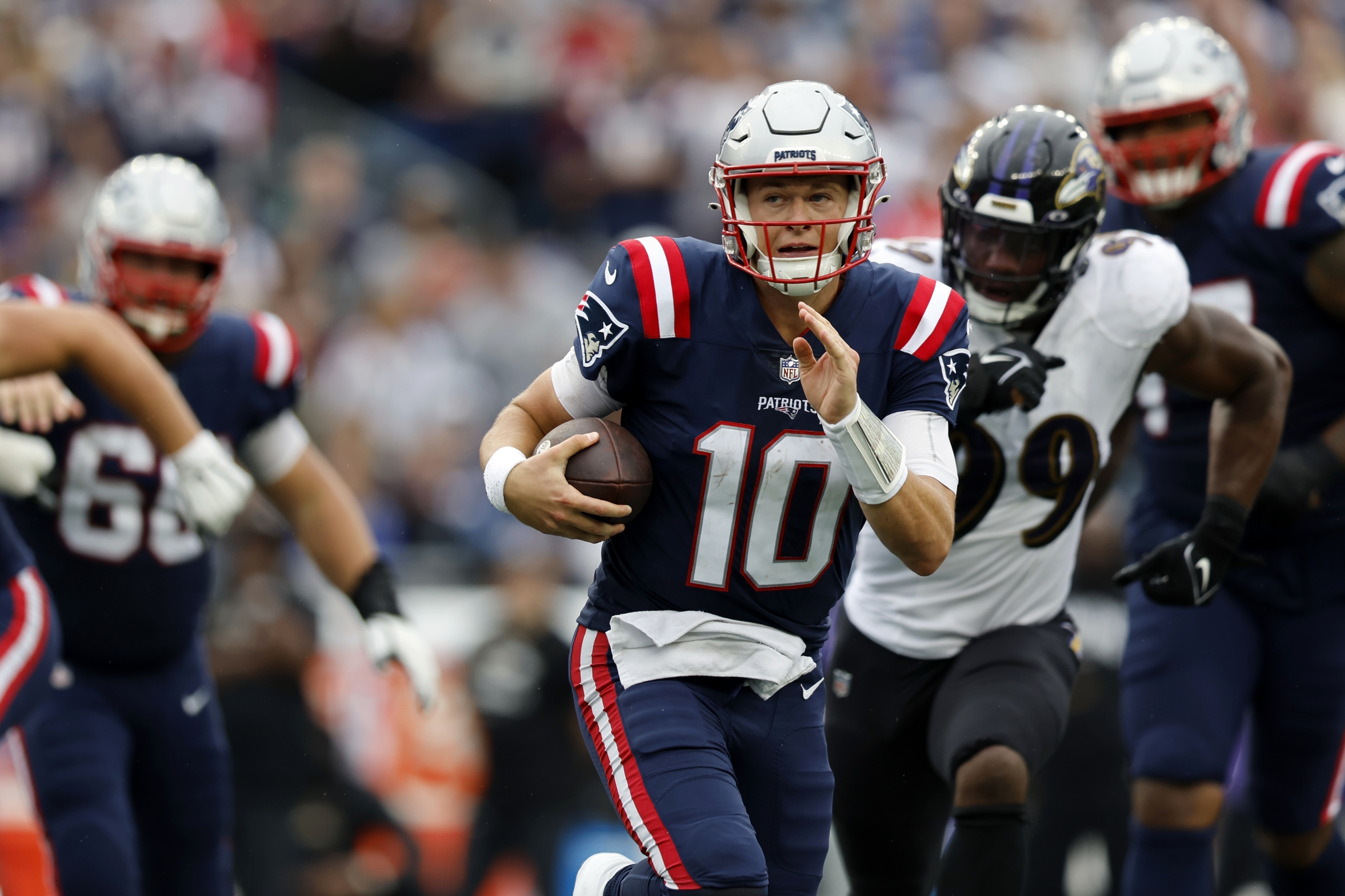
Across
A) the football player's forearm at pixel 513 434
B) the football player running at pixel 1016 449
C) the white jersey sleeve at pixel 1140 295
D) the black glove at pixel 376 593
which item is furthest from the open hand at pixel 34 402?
the white jersey sleeve at pixel 1140 295

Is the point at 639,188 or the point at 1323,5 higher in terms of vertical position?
the point at 1323,5

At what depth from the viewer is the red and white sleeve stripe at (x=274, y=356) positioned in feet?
15.1

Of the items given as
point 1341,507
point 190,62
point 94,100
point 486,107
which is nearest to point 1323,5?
point 486,107

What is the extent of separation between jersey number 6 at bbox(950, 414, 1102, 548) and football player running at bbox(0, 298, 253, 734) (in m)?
1.85

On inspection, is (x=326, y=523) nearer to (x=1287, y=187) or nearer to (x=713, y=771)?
(x=713, y=771)

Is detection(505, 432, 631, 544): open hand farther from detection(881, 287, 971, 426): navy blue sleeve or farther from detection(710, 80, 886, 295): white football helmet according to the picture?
detection(881, 287, 971, 426): navy blue sleeve

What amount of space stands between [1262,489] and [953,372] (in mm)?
1538

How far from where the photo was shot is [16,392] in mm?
4133

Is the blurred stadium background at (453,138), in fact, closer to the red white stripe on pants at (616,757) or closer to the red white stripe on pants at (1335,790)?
the red white stripe on pants at (1335,790)

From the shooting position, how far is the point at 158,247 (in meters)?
4.47

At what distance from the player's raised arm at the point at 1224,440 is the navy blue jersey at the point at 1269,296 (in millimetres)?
361

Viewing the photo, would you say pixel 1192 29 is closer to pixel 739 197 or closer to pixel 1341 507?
pixel 1341 507

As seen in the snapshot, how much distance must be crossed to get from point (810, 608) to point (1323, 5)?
831cm

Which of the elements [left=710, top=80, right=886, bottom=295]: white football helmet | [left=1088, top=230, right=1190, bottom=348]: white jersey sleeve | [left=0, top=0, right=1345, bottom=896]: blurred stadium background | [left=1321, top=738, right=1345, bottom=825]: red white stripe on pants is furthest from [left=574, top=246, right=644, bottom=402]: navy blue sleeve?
[left=0, top=0, right=1345, bottom=896]: blurred stadium background
